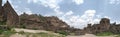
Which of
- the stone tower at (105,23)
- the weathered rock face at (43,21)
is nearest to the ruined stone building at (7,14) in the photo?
the weathered rock face at (43,21)

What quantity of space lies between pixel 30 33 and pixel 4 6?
12595 millimetres

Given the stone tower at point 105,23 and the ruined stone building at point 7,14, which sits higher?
the ruined stone building at point 7,14

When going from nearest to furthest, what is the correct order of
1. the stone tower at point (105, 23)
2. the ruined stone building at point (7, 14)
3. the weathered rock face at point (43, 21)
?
the ruined stone building at point (7, 14)
the weathered rock face at point (43, 21)
the stone tower at point (105, 23)

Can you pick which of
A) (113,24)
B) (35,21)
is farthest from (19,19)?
(113,24)

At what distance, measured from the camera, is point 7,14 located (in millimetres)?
40562

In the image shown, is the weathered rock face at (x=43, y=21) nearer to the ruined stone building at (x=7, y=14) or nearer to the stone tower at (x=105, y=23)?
the ruined stone building at (x=7, y=14)

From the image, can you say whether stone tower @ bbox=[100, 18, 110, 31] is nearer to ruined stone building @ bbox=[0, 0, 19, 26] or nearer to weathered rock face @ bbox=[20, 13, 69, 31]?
weathered rock face @ bbox=[20, 13, 69, 31]

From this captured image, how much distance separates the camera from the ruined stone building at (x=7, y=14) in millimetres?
38875

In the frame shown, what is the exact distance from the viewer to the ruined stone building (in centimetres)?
3888

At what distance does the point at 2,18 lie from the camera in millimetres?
38594

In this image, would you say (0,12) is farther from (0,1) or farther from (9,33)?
(9,33)

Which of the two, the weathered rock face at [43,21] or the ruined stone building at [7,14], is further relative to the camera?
the weathered rock face at [43,21]

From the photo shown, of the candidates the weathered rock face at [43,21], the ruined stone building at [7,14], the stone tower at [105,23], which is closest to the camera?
the ruined stone building at [7,14]

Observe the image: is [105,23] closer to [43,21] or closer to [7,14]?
[43,21]
